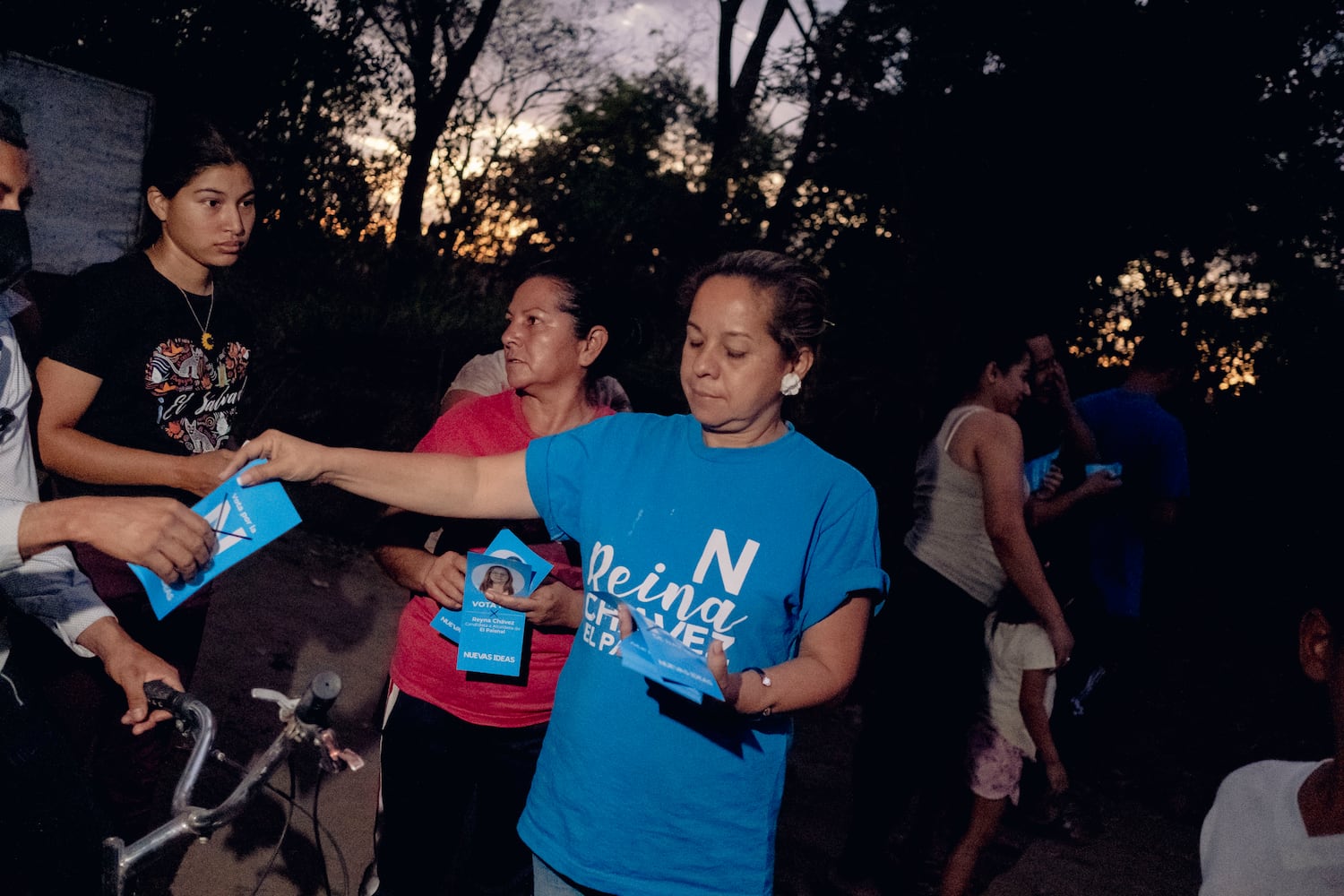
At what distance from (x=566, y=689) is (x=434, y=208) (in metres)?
14.5

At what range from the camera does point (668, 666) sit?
157 centimetres

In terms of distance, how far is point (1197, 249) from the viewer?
962cm

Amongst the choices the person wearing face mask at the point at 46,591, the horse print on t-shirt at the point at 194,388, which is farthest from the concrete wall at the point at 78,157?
the person wearing face mask at the point at 46,591

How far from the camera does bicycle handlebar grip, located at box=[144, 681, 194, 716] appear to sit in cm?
178

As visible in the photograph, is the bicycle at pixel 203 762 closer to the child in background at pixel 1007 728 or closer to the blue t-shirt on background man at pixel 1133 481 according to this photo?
the child in background at pixel 1007 728

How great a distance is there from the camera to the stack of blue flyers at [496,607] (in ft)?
7.68

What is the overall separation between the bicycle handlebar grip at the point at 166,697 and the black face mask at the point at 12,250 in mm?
866

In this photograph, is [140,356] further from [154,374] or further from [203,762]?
[203,762]

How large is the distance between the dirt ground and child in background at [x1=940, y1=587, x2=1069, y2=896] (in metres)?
0.71

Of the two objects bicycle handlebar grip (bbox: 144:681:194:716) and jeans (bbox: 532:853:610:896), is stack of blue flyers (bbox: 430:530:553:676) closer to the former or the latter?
jeans (bbox: 532:853:610:896)

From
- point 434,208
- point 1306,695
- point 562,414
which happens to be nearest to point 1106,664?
point 562,414

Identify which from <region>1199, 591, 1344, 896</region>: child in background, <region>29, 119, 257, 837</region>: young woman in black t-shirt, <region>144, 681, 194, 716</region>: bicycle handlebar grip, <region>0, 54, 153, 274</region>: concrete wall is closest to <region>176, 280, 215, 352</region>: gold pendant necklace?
<region>29, 119, 257, 837</region>: young woman in black t-shirt

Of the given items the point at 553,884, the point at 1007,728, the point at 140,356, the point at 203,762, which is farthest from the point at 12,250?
the point at 1007,728

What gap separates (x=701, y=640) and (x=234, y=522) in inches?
38.3
